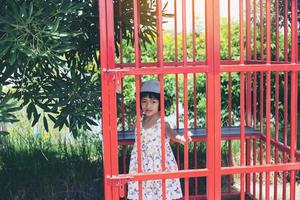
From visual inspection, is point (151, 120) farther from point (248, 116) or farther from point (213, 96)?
point (248, 116)

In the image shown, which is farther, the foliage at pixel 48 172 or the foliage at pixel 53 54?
the foliage at pixel 48 172

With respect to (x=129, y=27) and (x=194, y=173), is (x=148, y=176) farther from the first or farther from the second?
(x=129, y=27)

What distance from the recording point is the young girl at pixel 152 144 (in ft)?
12.3

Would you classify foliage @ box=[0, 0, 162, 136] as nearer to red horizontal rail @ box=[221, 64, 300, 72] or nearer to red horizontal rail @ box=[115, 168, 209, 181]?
red horizontal rail @ box=[115, 168, 209, 181]

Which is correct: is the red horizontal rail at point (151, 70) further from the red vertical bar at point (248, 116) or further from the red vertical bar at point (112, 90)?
the red vertical bar at point (248, 116)

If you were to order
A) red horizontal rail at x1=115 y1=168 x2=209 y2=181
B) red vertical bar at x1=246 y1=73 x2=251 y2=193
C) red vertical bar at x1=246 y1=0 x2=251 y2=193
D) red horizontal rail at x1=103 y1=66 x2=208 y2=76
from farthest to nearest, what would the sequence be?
red vertical bar at x1=246 y1=73 x2=251 y2=193
red vertical bar at x1=246 y1=0 x2=251 y2=193
red horizontal rail at x1=115 y1=168 x2=209 y2=181
red horizontal rail at x1=103 y1=66 x2=208 y2=76

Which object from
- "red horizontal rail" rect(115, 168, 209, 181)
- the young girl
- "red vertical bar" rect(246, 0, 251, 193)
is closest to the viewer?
"red horizontal rail" rect(115, 168, 209, 181)

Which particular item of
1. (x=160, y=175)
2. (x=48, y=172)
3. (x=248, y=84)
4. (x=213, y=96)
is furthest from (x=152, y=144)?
(x=48, y=172)

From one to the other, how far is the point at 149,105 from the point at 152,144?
0.29 meters

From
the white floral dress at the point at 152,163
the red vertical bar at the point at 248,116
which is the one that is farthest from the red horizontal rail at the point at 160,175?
the red vertical bar at the point at 248,116

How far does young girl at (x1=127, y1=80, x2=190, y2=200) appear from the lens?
3756 mm

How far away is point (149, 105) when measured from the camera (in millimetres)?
3756

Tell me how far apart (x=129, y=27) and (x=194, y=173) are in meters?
1.74

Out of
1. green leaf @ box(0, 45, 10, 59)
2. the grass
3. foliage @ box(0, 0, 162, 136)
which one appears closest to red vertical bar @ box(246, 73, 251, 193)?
foliage @ box(0, 0, 162, 136)
